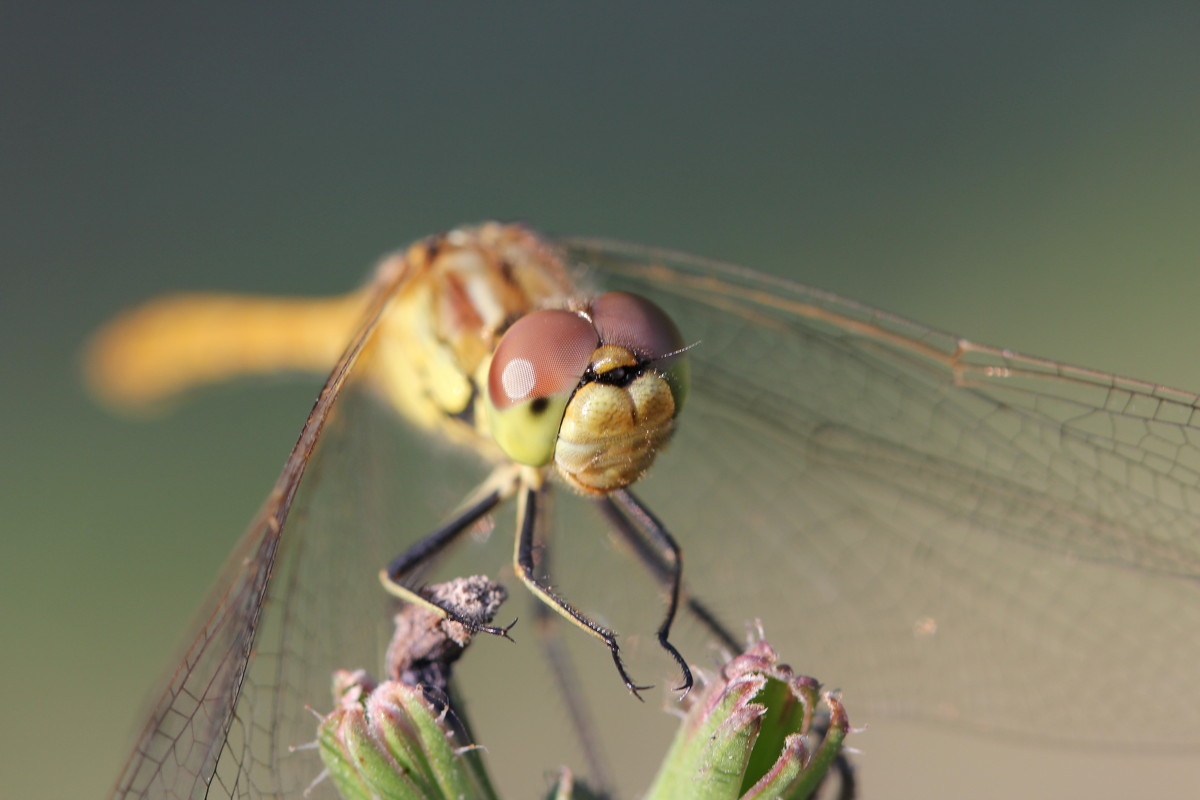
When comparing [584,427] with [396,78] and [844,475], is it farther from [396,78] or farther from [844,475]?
[396,78]

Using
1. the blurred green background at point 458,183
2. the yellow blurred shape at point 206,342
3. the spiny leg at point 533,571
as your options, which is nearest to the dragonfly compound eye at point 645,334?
the spiny leg at point 533,571

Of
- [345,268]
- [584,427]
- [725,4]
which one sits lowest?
[584,427]

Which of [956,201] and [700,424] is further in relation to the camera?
[956,201]

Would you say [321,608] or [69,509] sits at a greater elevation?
[69,509]

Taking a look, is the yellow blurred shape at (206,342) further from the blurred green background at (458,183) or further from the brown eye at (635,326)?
the blurred green background at (458,183)

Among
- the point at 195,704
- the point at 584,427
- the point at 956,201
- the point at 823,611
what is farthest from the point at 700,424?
the point at 956,201

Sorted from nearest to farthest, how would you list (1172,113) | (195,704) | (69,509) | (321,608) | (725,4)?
(195,704) < (321,608) < (69,509) < (1172,113) < (725,4)

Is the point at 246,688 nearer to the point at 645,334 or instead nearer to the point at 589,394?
the point at 589,394
